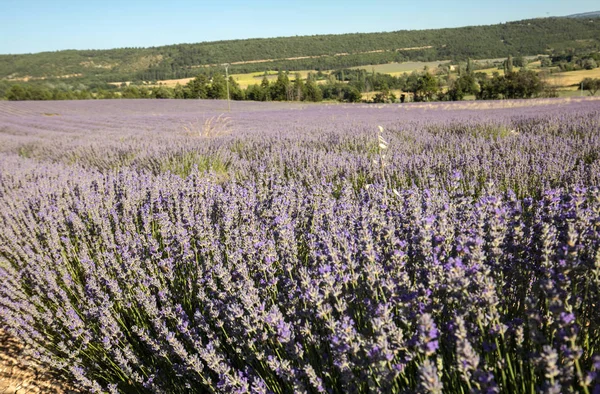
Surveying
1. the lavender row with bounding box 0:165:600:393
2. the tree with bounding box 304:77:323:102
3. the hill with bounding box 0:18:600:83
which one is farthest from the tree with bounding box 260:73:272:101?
the lavender row with bounding box 0:165:600:393

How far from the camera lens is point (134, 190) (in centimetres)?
353

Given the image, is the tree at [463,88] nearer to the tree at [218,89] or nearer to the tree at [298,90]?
the tree at [298,90]

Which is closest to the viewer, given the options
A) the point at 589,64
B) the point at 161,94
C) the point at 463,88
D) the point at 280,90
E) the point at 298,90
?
the point at 463,88

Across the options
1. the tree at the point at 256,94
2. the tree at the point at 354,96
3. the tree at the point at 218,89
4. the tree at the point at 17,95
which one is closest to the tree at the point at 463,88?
the tree at the point at 354,96

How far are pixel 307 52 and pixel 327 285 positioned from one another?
108117 millimetres

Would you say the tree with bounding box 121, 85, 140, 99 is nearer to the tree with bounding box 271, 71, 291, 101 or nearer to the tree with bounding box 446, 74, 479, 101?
the tree with bounding box 271, 71, 291, 101

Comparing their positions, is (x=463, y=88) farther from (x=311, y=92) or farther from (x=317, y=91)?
(x=311, y=92)

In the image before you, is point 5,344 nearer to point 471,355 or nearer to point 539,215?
point 471,355

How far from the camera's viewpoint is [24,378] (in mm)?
2264

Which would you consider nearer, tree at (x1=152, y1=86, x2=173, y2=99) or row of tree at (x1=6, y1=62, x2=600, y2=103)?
row of tree at (x1=6, y1=62, x2=600, y2=103)

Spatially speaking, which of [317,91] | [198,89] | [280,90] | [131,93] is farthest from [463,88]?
[131,93]

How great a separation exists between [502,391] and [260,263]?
1.03m

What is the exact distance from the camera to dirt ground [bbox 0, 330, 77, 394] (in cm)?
215

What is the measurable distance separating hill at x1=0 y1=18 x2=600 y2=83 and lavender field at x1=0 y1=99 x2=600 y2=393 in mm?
80326
